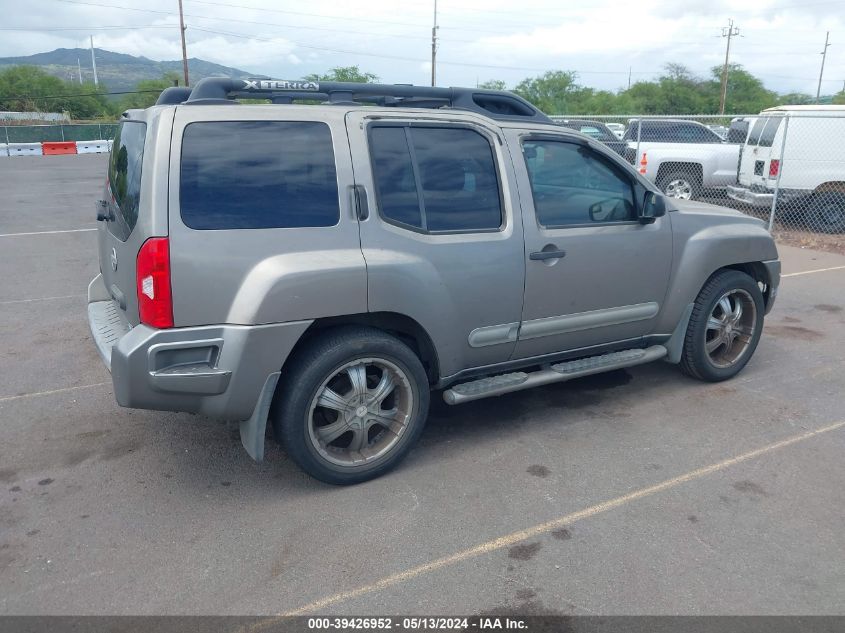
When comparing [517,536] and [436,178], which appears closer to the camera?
[517,536]

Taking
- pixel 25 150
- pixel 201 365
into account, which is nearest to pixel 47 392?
pixel 201 365

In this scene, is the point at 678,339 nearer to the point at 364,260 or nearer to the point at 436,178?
the point at 436,178

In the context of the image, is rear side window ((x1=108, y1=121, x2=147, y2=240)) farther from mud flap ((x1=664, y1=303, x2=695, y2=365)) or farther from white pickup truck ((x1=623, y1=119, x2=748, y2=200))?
white pickup truck ((x1=623, y1=119, x2=748, y2=200))

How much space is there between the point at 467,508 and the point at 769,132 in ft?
37.7

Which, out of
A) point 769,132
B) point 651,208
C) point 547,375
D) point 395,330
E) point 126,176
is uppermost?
point 769,132

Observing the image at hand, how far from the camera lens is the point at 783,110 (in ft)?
43.6

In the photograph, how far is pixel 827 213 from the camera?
12.3 meters

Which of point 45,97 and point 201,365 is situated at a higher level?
point 45,97

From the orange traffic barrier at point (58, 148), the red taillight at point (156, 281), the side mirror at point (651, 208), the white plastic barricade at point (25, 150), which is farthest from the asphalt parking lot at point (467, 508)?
the orange traffic barrier at point (58, 148)

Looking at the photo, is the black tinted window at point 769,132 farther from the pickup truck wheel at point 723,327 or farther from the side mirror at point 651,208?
the side mirror at point 651,208

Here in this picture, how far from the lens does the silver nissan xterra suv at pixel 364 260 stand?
10.9 ft

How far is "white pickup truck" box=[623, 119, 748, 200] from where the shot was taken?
1449 cm

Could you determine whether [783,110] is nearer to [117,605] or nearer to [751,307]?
[751,307]

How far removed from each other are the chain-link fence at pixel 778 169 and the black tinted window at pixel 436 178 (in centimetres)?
796
